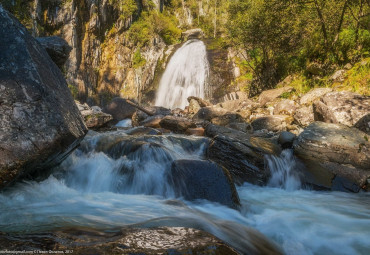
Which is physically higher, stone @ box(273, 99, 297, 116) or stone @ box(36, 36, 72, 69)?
stone @ box(36, 36, 72, 69)

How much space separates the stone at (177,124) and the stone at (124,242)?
726cm

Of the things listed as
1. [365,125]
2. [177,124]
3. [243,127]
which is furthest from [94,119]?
[365,125]

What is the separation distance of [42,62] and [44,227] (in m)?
2.35

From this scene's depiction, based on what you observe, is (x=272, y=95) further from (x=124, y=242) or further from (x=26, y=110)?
(x=124, y=242)

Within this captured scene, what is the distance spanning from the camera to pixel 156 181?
4.21 m

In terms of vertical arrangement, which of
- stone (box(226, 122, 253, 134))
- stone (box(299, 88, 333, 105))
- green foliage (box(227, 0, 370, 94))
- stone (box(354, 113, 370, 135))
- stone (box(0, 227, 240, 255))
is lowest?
stone (box(0, 227, 240, 255))

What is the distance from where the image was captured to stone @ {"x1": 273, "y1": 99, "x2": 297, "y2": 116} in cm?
1084

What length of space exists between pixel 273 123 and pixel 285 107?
220 centimetres

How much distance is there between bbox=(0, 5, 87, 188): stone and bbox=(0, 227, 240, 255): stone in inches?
42.1

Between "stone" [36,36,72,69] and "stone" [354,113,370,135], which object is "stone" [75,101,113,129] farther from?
"stone" [354,113,370,135]

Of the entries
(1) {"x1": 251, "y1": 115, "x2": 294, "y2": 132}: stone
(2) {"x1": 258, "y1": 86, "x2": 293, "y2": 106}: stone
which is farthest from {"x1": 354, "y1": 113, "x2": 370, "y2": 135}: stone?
(2) {"x1": 258, "y1": 86, "x2": 293, "y2": 106}: stone

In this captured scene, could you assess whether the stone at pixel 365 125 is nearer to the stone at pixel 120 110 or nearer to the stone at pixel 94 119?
the stone at pixel 94 119

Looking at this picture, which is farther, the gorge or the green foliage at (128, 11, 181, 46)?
the green foliage at (128, 11, 181, 46)

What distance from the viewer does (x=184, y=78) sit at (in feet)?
67.7
